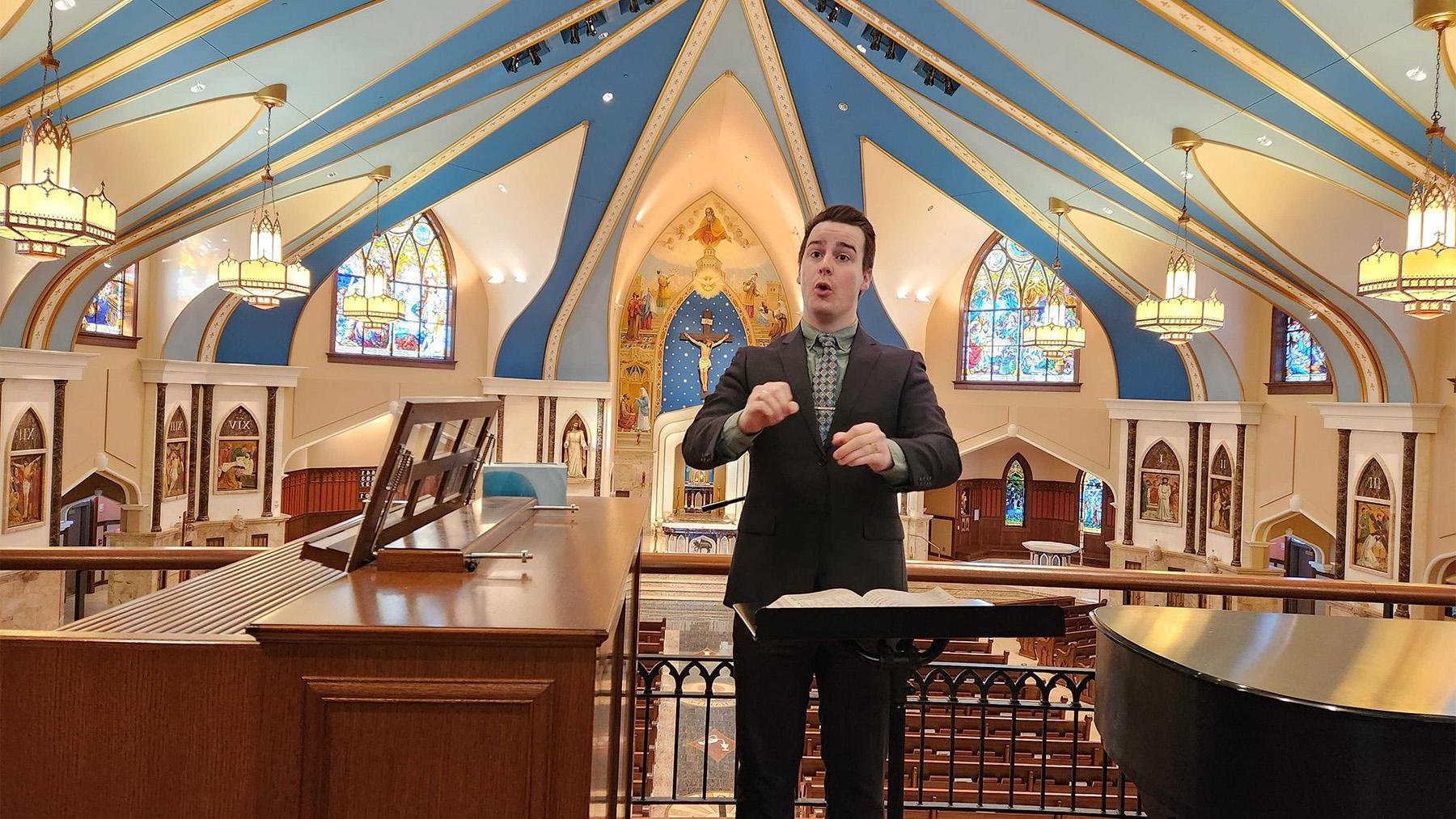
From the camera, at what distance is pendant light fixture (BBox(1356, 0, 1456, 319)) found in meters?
5.63

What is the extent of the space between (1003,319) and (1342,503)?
7517 mm

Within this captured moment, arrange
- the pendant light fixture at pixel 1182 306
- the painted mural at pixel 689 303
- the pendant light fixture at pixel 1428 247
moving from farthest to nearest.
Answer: the painted mural at pixel 689 303 → the pendant light fixture at pixel 1182 306 → the pendant light fixture at pixel 1428 247

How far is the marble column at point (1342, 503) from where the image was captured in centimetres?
1179

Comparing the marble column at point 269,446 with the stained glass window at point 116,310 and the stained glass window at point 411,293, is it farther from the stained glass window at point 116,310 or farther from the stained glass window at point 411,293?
the stained glass window at point 116,310

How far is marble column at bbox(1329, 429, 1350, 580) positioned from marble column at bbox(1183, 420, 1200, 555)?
107 inches

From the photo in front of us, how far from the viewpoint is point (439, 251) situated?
17.1 m

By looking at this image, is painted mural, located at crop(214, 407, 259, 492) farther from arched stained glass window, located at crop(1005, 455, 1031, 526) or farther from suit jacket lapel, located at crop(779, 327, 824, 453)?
arched stained glass window, located at crop(1005, 455, 1031, 526)

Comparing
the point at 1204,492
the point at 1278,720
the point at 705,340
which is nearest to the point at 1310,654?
the point at 1278,720

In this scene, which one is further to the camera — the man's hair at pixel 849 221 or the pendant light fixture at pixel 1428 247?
the pendant light fixture at pixel 1428 247

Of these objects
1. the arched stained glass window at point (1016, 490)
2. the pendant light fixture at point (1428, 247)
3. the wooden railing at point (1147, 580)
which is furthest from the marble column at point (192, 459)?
the arched stained glass window at point (1016, 490)

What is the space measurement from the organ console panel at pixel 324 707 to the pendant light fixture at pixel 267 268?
8369 millimetres

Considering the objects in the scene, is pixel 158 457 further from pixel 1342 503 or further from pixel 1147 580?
pixel 1342 503

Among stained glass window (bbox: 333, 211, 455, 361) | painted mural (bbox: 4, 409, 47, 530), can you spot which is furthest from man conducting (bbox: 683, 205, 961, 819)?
stained glass window (bbox: 333, 211, 455, 361)

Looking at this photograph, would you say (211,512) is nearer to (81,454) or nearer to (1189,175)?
(81,454)
